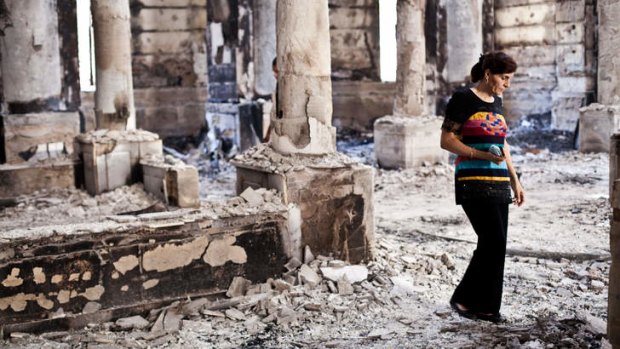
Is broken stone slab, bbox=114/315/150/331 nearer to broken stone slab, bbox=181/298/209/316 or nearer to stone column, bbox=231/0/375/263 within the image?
broken stone slab, bbox=181/298/209/316

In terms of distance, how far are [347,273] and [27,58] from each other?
7.66 m

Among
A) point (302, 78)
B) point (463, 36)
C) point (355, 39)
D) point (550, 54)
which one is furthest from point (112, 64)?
point (550, 54)

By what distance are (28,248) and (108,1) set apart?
5.11 metres

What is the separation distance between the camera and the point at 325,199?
560 cm

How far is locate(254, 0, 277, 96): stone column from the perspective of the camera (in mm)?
13008

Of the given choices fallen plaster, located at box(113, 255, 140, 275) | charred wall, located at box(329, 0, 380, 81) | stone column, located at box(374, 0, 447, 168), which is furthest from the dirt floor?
charred wall, located at box(329, 0, 380, 81)

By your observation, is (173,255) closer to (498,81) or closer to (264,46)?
(498,81)

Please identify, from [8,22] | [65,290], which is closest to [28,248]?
[65,290]

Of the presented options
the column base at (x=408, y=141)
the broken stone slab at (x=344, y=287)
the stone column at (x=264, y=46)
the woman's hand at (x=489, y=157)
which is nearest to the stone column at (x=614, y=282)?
the woman's hand at (x=489, y=157)

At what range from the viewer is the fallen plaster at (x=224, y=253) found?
5.04 meters

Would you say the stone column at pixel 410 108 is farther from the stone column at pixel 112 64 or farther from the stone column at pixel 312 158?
the stone column at pixel 312 158

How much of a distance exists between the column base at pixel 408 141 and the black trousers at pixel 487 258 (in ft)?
22.2

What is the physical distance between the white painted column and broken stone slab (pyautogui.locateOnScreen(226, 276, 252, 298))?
22.7 ft

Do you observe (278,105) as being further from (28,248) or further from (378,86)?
(378,86)
